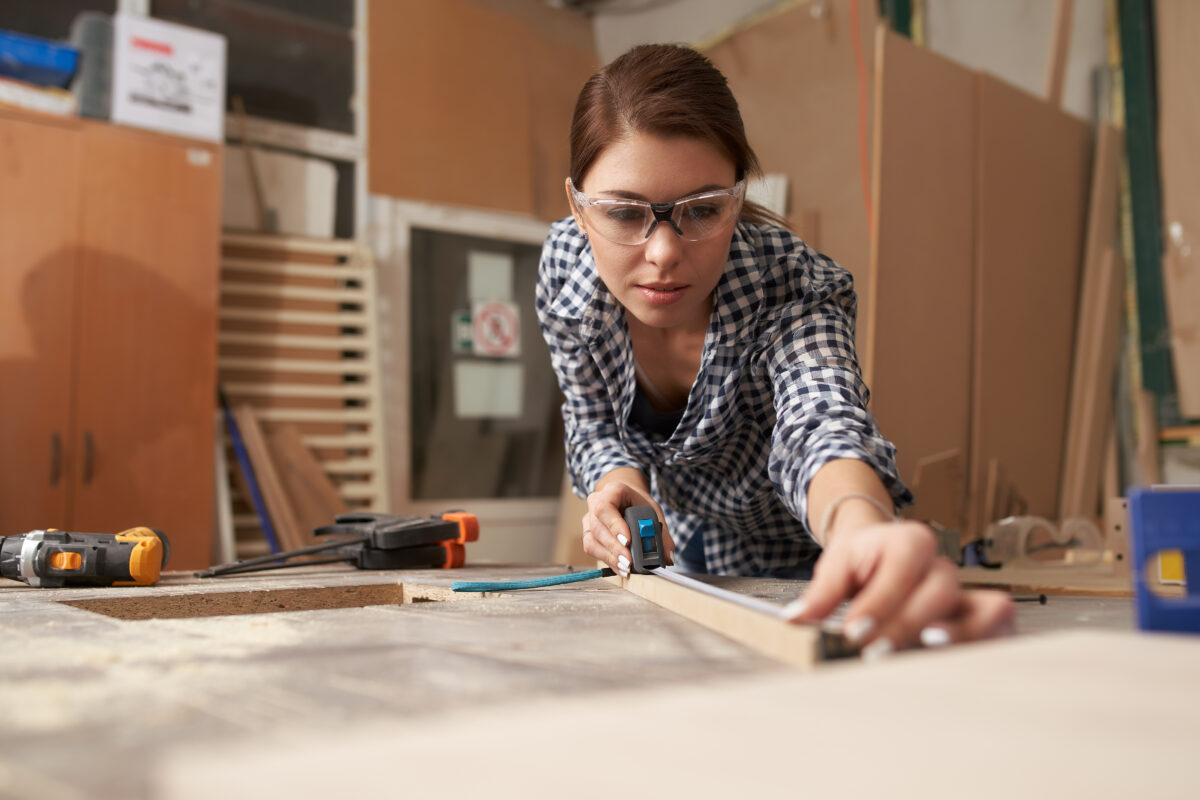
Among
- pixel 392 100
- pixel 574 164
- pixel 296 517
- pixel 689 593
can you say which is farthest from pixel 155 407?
pixel 689 593

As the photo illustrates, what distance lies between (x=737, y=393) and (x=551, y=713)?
42.9 inches

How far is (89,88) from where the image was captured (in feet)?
11.3

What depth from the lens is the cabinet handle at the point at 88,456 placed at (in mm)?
3240

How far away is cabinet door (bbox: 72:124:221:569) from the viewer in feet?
10.8

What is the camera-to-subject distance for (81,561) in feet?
4.55

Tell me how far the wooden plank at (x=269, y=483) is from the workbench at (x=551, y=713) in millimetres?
2931

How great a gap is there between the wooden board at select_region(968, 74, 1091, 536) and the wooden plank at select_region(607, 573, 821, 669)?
102 inches

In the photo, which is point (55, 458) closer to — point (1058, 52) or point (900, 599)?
A: point (900, 599)

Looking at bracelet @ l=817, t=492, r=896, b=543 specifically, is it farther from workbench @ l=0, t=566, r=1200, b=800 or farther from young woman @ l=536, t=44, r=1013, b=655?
workbench @ l=0, t=566, r=1200, b=800

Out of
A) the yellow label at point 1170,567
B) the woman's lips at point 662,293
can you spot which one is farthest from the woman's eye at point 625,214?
the yellow label at point 1170,567

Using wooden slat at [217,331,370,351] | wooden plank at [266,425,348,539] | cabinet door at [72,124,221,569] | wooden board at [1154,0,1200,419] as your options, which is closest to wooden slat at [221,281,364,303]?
wooden slat at [217,331,370,351]

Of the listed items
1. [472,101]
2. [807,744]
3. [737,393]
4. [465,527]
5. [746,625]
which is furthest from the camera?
[472,101]

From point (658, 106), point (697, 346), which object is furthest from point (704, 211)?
point (697, 346)

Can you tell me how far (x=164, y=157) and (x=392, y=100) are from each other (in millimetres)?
1409
